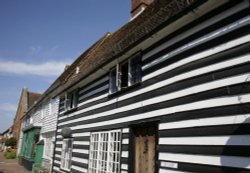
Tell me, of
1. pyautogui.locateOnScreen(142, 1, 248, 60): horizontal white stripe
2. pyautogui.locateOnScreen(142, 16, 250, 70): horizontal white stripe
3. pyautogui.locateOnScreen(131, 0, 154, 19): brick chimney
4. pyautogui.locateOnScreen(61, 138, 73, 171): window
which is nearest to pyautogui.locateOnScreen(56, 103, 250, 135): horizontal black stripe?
pyautogui.locateOnScreen(142, 16, 250, 70): horizontal white stripe

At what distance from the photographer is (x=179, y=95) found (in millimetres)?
5332

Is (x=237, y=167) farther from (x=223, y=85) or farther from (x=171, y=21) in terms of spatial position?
(x=171, y=21)

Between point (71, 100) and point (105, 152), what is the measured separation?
516 cm

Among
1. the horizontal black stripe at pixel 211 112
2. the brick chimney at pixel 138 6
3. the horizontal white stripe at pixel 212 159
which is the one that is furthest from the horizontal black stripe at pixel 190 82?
the brick chimney at pixel 138 6

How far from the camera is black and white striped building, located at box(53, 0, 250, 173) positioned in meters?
4.15

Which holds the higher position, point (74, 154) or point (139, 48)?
point (139, 48)

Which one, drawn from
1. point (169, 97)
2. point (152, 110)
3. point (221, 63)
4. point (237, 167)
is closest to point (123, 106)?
point (152, 110)

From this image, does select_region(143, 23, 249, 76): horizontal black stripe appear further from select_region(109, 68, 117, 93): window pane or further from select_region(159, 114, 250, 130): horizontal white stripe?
select_region(109, 68, 117, 93): window pane

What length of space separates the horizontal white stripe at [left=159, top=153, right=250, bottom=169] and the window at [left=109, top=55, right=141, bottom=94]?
2.57m

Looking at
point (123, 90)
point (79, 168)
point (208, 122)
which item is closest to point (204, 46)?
point (208, 122)

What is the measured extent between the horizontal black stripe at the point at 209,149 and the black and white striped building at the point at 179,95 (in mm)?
15

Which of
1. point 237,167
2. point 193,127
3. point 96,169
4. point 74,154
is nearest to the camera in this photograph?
point 237,167

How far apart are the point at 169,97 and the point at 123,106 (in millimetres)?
2187

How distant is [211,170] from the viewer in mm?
4297
